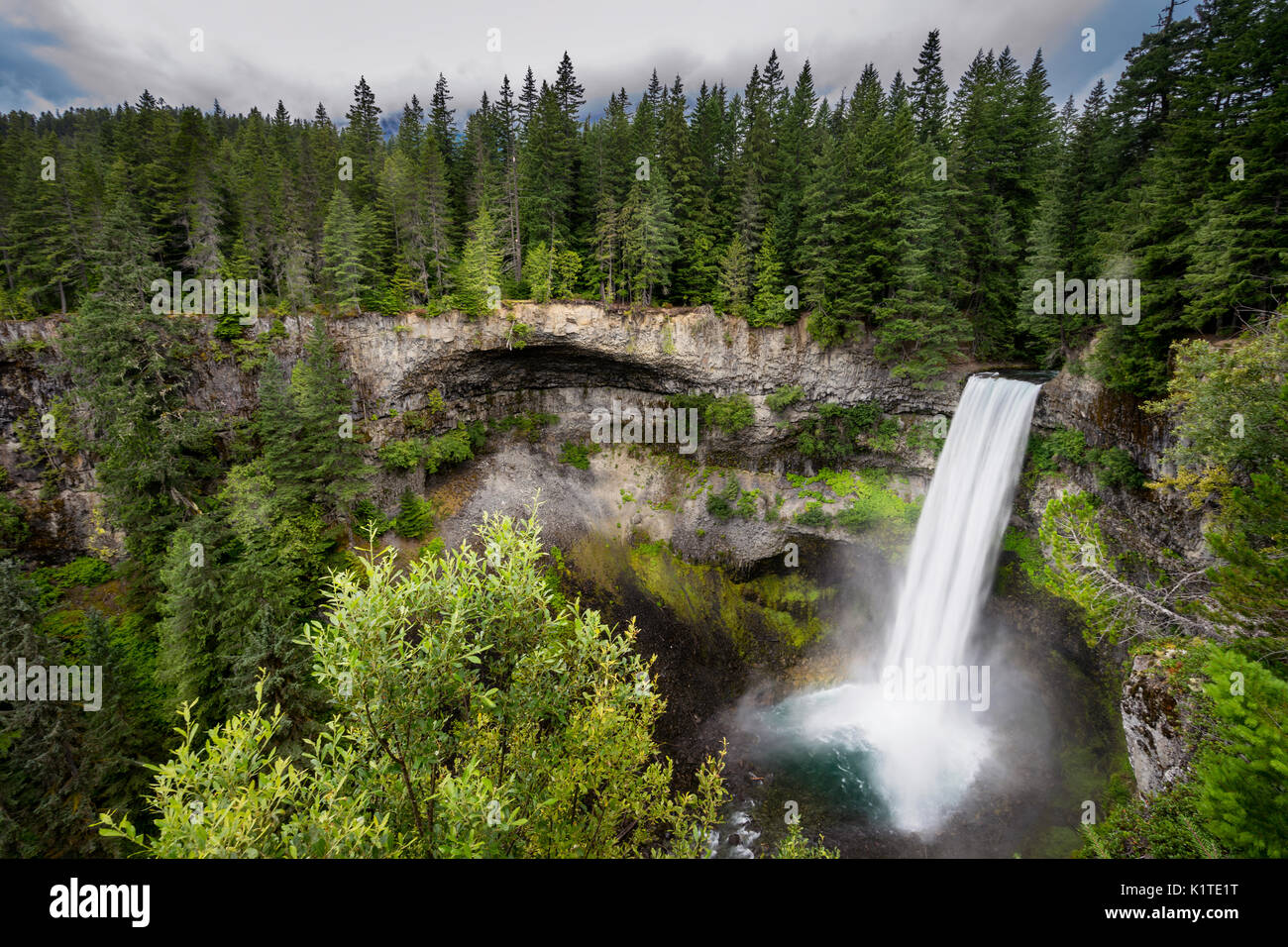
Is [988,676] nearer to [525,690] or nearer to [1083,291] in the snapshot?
[1083,291]

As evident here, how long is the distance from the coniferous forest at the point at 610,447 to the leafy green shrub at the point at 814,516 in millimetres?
160

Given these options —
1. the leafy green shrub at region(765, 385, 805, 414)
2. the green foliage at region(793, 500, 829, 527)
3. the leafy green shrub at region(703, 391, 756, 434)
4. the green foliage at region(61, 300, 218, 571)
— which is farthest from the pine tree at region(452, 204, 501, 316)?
the green foliage at region(793, 500, 829, 527)

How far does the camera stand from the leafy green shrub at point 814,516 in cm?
2766

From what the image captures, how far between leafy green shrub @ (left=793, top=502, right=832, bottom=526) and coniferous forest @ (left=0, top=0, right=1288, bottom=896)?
0.16 meters

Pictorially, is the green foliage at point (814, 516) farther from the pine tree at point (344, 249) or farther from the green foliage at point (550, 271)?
the pine tree at point (344, 249)

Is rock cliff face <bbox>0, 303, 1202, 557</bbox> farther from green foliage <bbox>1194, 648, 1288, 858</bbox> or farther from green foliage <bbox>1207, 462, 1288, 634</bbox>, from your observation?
→ green foliage <bbox>1194, 648, 1288, 858</bbox>

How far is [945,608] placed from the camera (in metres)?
22.8

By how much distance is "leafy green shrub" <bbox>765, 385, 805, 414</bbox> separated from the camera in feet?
97.0

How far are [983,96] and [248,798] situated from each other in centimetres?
3839

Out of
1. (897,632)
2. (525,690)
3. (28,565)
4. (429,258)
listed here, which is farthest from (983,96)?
(28,565)

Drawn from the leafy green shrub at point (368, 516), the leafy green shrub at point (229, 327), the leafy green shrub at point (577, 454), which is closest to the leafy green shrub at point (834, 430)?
the leafy green shrub at point (577, 454)

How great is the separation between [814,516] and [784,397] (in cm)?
753

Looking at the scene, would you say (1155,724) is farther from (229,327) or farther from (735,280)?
(229,327)

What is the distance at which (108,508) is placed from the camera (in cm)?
2153
